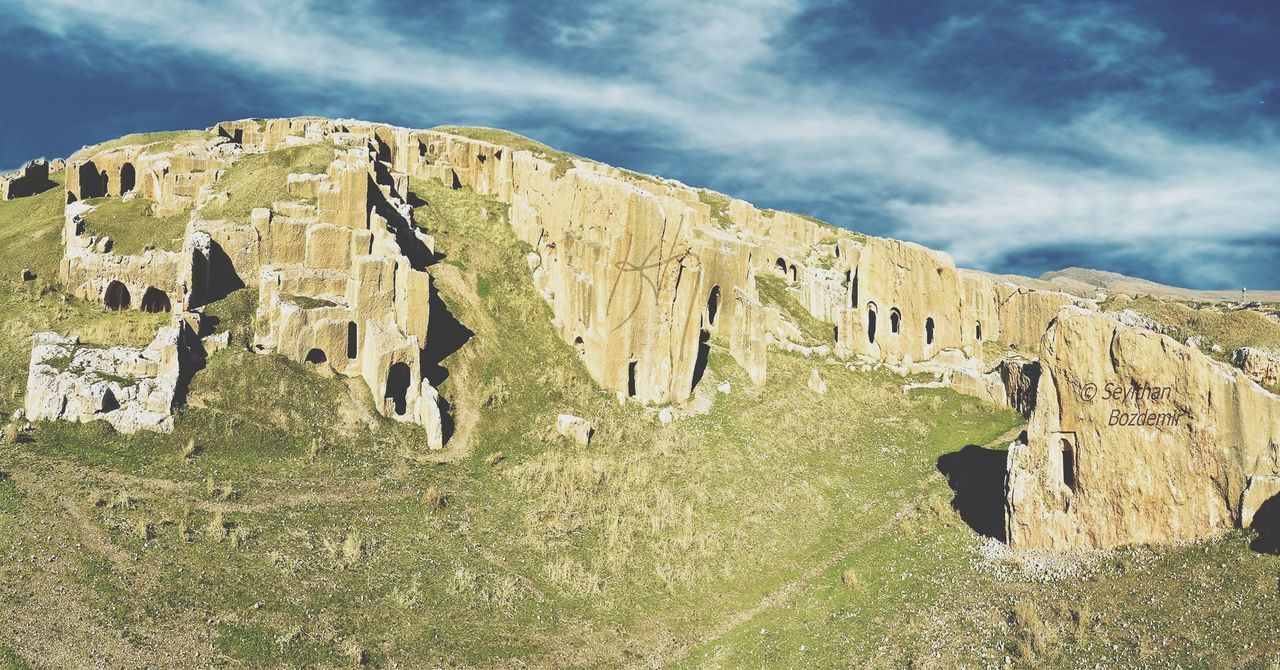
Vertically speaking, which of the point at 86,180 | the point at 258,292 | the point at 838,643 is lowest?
the point at 838,643

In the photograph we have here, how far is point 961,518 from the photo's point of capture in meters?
36.5

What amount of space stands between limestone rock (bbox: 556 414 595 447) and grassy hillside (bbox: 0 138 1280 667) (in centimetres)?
62

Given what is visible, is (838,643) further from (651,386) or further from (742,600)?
(651,386)

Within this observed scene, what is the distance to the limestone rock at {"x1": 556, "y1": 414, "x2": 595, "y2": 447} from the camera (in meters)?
42.7

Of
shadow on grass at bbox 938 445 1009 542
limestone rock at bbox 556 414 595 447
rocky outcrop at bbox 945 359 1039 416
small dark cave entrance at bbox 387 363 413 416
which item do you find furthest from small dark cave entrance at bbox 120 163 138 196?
rocky outcrop at bbox 945 359 1039 416

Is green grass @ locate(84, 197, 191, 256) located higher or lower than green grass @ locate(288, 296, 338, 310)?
higher

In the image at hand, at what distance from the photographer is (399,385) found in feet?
142

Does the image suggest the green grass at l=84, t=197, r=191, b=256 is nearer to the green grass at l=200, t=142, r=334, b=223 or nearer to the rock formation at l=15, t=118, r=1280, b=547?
the rock formation at l=15, t=118, r=1280, b=547

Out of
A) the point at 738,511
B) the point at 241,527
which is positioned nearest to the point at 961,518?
the point at 738,511

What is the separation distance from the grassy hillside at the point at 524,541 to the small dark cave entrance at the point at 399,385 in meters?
1.65

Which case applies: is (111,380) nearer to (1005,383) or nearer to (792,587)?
(792,587)

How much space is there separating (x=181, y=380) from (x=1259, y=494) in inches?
1791

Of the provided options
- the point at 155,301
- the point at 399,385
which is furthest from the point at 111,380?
the point at 399,385

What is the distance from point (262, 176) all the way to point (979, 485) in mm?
49321
